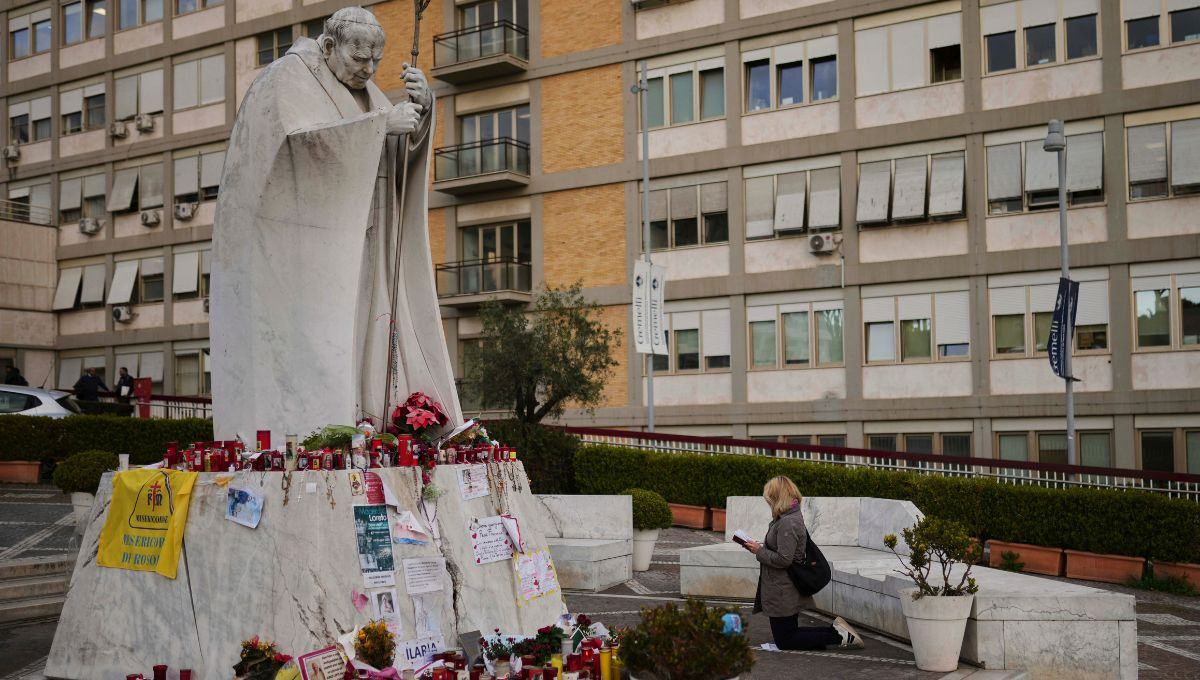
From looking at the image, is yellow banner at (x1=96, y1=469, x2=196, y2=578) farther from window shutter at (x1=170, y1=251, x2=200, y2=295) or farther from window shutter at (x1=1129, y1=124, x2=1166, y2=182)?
window shutter at (x1=170, y1=251, x2=200, y2=295)

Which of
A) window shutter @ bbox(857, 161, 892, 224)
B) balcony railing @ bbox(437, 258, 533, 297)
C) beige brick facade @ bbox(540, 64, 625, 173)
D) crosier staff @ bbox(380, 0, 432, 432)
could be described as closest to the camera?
crosier staff @ bbox(380, 0, 432, 432)

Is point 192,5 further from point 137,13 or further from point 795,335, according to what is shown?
point 795,335

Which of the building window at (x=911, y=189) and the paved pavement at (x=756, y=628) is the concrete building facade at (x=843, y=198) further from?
the paved pavement at (x=756, y=628)

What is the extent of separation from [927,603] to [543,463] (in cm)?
1469

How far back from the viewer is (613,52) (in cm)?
3288

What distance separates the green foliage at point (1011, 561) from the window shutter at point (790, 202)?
44.9ft

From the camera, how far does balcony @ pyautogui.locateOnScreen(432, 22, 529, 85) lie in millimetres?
34344

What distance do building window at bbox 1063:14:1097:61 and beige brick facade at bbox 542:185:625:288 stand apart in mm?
11750

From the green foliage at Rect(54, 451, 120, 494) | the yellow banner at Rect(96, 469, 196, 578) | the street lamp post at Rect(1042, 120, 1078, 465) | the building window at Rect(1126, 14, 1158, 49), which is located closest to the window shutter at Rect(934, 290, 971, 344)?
the street lamp post at Rect(1042, 120, 1078, 465)

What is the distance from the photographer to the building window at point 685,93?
31578 millimetres

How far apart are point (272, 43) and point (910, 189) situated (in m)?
22.7

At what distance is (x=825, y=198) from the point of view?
2969 cm

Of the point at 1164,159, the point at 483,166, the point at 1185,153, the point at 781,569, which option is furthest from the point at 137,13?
the point at 781,569

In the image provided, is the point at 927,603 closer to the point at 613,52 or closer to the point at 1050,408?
the point at 1050,408
